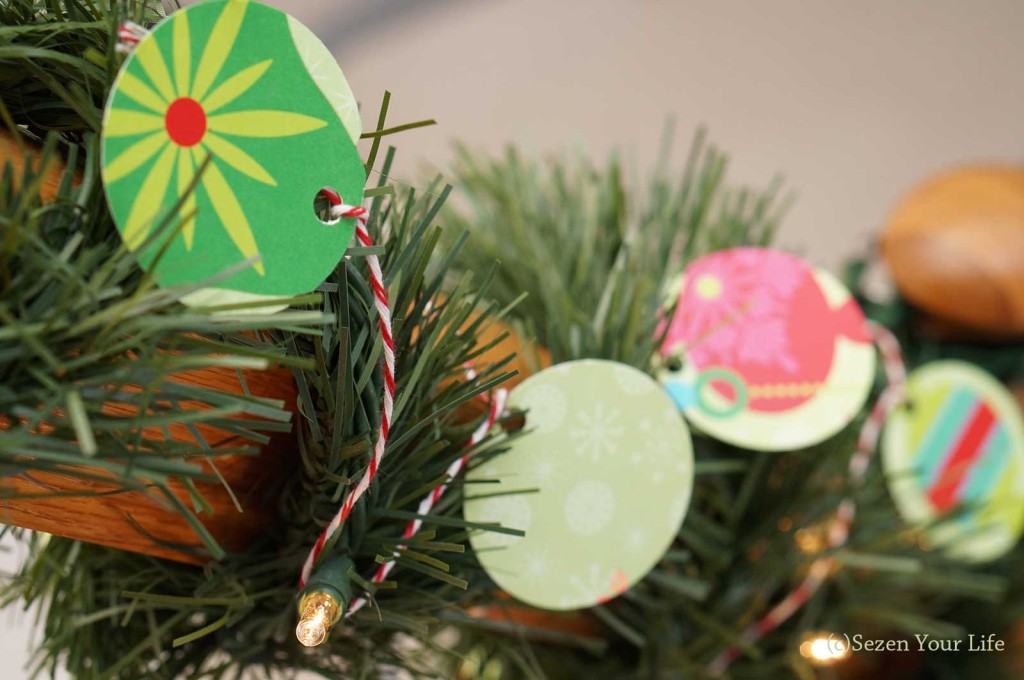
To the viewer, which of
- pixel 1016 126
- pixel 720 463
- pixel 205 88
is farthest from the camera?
pixel 1016 126

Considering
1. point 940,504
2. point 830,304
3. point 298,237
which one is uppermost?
point 298,237

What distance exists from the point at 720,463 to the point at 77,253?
192 mm

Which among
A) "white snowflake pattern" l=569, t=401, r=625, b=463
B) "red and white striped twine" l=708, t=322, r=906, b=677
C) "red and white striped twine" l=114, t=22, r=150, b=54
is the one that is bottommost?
"red and white striped twine" l=708, t=322, r=906, b=677

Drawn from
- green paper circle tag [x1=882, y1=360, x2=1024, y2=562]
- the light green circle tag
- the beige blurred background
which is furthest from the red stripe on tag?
the beige blurred background

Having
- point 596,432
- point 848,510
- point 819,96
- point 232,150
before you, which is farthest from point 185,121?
point 819,96

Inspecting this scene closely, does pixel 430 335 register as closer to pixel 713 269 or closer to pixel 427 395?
pixel 427 395

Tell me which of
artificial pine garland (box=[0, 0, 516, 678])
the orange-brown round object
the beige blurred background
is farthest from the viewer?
the beige blurred background

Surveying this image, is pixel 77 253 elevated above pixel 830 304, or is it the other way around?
pixel 77 253

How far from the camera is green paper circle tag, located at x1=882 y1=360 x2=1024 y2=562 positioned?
0.35 meters

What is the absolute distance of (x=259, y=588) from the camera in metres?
0.20

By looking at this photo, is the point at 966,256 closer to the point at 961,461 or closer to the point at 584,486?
the point at 961,461

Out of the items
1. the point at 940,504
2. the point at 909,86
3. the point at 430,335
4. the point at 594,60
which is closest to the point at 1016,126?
the point at 909,86

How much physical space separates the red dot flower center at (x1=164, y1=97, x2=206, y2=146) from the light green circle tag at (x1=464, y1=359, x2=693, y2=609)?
10 centimetres

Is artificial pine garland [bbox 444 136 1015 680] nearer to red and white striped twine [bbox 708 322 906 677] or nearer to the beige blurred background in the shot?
red and white striped twine [bbox 708 322 906 677]
